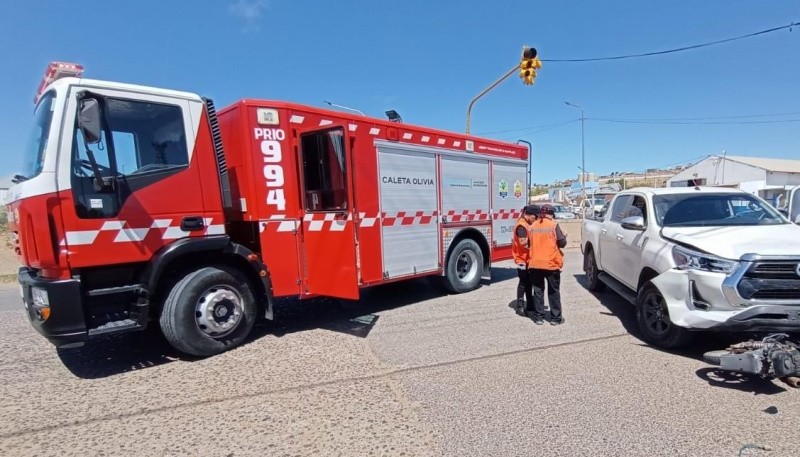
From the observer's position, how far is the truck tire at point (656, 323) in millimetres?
4311

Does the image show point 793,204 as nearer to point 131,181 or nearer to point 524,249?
point 524,249

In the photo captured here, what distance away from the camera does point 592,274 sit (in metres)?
7.62

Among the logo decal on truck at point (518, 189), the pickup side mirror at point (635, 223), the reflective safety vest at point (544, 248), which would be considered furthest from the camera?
the logo decal on truck at point (518, 189)

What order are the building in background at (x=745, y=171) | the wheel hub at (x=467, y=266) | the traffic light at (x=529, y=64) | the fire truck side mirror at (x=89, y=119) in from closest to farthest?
the fire truck side mirror at (x=89, y=119)
the wheel hub at (x=467, y=266)
the traffic light at (x=529, y=64)
the building in background at (x=745, y=171)

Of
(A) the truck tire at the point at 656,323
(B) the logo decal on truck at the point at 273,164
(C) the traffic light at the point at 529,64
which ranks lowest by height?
(A) the truck tire at the point at 656,323

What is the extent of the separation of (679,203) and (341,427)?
16.5 ft

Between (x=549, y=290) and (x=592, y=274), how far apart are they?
2398 millimetres

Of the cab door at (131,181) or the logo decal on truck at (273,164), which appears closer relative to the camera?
the cab door at (131,181)

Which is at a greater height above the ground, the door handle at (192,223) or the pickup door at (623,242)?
the door handle at (192,223)

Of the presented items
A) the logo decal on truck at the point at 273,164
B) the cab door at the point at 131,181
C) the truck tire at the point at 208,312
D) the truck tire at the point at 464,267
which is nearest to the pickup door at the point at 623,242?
the truck tire at the point at 464,267

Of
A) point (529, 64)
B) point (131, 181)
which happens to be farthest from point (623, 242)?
point (529, 64)

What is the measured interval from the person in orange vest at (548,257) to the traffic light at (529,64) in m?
6.43

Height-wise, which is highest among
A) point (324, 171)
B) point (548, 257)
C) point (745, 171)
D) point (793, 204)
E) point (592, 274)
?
point (745, 171)

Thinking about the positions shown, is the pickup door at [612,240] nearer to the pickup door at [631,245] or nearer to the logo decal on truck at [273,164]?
the pickup door at [631,245]
